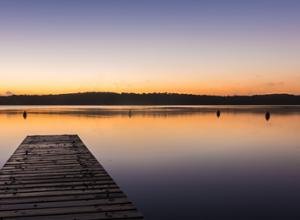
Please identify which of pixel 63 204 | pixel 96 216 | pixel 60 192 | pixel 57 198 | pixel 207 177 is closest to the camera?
pixel 96 216

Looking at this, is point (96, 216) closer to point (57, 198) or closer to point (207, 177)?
point (57, 198)

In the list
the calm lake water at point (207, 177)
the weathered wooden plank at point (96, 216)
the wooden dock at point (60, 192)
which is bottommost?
the calm lake water at point (207, 177)

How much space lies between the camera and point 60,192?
449 inches

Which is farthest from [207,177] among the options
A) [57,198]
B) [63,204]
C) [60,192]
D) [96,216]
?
[96,216]

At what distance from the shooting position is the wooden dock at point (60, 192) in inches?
365

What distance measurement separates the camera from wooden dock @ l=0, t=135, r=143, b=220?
9.28 meters

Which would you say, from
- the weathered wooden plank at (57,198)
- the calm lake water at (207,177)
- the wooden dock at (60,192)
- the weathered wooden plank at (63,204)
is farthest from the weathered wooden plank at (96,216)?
the calm lake water at (207,177)

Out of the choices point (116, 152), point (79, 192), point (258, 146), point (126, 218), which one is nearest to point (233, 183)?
point (79, 192)

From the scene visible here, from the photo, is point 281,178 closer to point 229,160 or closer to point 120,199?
point 229,160

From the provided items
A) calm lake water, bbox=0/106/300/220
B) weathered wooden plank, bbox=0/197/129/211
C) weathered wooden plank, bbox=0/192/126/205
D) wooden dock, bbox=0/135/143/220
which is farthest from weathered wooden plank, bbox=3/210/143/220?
calm lake water, bbox=0/106/300/220

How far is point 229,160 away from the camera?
29.1m

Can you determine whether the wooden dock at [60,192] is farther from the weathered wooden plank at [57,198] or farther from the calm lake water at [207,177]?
the calm lake water at [207,177]

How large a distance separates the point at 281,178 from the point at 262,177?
1.02 m

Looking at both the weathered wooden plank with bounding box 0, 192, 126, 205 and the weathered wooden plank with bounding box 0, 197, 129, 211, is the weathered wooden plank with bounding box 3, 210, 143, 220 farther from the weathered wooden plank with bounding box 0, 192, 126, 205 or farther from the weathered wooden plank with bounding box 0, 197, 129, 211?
the weathered wooden plank with bounding box 0, 192, 126, 205
